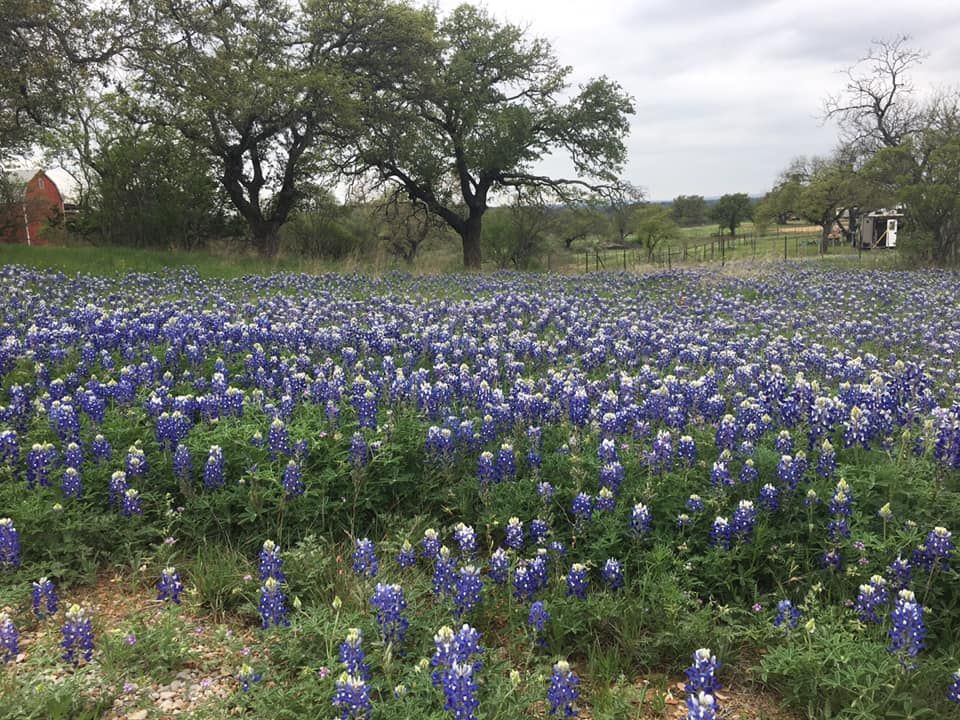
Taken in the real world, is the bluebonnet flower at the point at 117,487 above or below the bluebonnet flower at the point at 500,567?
above

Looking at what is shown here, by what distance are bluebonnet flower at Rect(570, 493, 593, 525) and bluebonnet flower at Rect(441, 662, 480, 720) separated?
1422 mm

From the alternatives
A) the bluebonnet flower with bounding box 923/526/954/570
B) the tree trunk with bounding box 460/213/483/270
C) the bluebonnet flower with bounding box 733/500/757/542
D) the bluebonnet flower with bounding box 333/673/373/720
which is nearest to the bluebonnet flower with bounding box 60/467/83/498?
the bluebonnet flower with bounding box 333/673/373/720

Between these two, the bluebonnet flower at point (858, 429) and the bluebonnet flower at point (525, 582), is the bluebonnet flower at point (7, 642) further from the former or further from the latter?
the bluebonnet flower at point (858, 429)

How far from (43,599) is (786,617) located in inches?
141

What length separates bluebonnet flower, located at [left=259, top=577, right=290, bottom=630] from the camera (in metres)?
3.09

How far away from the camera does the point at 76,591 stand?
3.66 m

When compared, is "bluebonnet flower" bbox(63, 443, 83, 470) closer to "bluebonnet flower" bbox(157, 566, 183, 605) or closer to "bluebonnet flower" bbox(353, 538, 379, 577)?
"bluebonnet flower" bbox(157, 566, 183, 605)

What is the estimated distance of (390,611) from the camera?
2936 millimetres

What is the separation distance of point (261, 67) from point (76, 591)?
22.4 m

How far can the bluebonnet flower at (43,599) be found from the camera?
3.20 m

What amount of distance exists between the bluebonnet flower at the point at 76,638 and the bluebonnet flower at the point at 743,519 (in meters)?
3.17

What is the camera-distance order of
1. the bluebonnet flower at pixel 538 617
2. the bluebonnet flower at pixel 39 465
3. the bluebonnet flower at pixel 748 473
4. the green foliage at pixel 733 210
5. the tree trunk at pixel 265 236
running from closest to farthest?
the bluebonnet flower at pixel 538 617 < the bluebonnet flower at pixel 748 473 < the bluebonnet flower at pixel 39 465 < the tree trunk at pixel 265 236 < the green foliage at pixel 733 210

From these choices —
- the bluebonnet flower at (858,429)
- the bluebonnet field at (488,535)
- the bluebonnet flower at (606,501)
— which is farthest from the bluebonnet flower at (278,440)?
the bluebonnet flower at (858,429)

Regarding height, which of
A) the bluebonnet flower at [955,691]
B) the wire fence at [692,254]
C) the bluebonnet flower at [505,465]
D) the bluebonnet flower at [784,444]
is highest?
the wire fence at [692,254]
